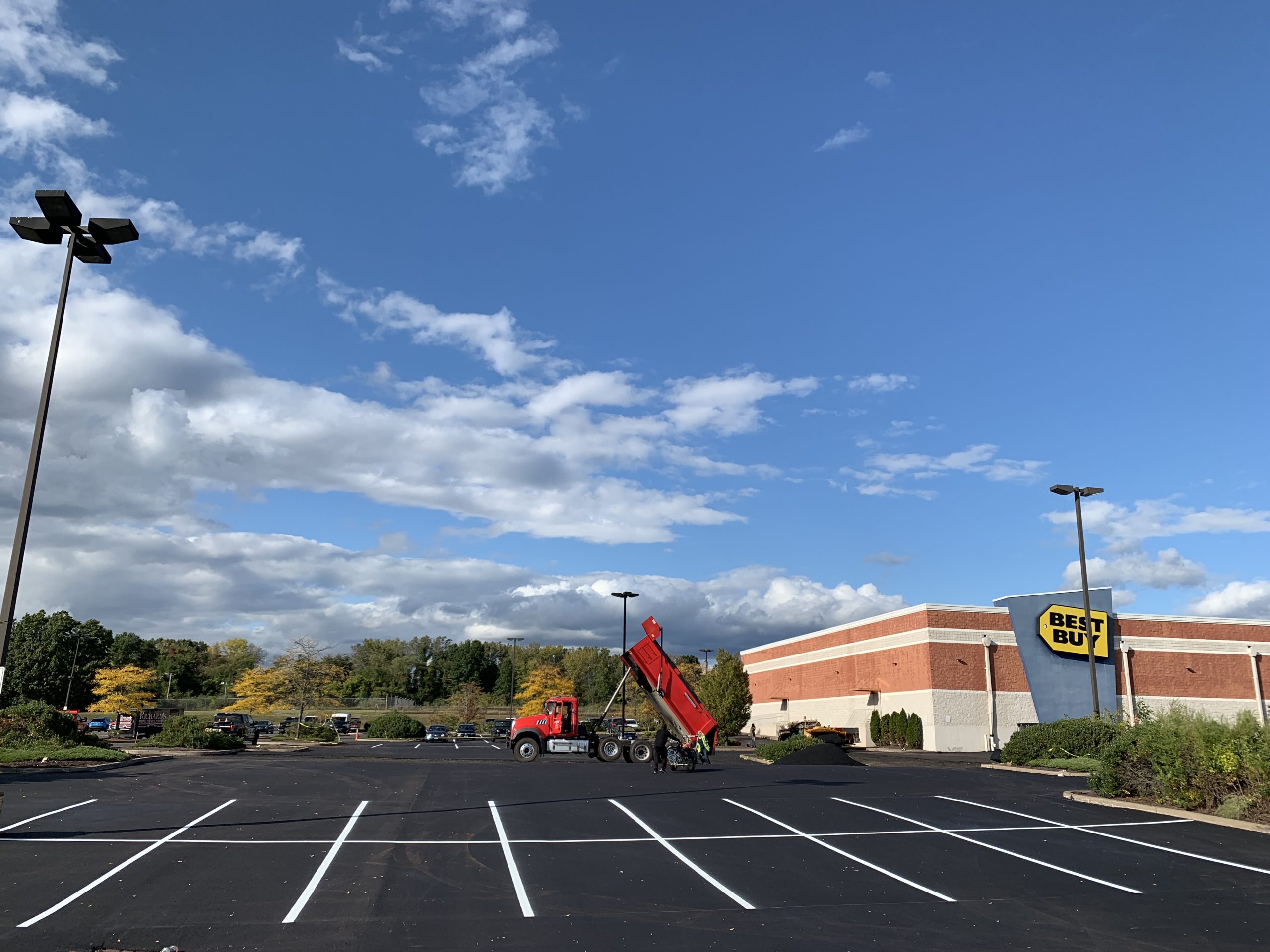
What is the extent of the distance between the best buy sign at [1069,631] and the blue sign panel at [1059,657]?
28 millimetres

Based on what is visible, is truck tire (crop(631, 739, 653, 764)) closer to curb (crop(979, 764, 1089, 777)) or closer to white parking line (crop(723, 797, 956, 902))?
curb (crop(979, 764, 1089, 777))

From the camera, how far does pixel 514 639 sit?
7581 cm

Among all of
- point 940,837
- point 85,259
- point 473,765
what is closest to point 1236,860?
point 940,837

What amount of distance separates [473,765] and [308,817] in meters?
15.5

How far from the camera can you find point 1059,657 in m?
49.4

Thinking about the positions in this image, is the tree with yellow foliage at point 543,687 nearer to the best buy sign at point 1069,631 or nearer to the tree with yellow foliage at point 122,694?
the tree with yellow foliage at point 122,694

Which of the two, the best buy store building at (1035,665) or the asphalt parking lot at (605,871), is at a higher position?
the best buy store building at (1035,665)

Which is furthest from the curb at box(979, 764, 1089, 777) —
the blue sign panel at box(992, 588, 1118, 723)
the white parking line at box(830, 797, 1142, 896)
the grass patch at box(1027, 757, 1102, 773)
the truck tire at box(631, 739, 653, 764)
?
the blue sign panel at box(992, 588, 1118, 723)

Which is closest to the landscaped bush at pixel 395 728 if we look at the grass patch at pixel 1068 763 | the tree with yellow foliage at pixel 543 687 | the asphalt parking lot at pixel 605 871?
the tree with yellow foliage at pixel 543 687

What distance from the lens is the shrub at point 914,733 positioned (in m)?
47.8

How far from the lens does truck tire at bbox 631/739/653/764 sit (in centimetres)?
3189

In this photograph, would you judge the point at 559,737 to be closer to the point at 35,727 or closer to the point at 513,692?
the point at 35,727

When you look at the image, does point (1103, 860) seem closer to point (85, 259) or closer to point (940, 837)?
point (940, 837)

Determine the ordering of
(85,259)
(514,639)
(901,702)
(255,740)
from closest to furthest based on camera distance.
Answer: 1. (85,259)
2. (255,740)
3. (901,702)
4. (514,639)
